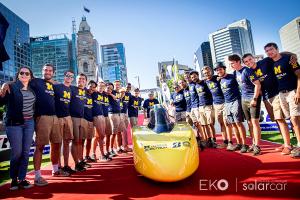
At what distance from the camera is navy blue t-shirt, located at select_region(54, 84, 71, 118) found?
5.25m

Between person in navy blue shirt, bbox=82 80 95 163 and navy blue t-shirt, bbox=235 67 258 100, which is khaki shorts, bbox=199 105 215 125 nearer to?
navy blue t-shirt, bbox=235 67 258 100

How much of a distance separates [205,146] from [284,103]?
2.85 metres

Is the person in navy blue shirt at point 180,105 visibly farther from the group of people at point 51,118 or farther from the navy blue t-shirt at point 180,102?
the group of people at point 51,118

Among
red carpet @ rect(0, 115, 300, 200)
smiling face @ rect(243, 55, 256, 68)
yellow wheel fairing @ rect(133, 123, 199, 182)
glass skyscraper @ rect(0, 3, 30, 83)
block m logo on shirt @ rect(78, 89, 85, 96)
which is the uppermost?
glass skyscraper @ rect(0, 3, 30, 83)

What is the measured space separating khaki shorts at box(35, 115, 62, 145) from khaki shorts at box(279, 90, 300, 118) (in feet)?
15.6

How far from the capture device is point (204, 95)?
7062 mm

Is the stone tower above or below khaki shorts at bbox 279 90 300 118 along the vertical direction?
above

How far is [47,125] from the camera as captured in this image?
4.73 metres

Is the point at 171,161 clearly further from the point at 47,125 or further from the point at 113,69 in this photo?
the point at 113,69

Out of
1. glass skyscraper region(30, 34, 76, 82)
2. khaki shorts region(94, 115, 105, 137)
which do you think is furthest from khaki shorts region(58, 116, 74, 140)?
glass skyscraper region(30, 34, 76, 82)

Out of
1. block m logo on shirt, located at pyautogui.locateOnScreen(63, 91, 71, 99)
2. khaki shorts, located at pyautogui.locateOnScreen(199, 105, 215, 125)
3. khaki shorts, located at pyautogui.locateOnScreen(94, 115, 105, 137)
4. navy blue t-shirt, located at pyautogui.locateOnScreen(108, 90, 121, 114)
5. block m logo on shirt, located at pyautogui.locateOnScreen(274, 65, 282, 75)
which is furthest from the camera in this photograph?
navy blue t-shirt, located at pyautogui.locateOnScreen(108, 90, 121, 114)

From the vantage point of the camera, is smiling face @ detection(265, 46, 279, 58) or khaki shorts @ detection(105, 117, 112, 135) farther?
khaki shorts @ detection(105, 117, 112, 135)

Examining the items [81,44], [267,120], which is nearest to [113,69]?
[81,44]

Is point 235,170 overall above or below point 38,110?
below
